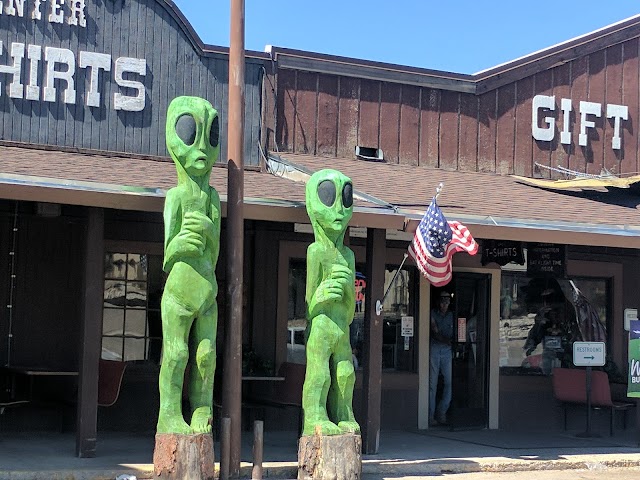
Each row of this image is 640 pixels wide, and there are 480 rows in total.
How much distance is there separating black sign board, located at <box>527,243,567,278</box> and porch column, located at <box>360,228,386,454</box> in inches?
130

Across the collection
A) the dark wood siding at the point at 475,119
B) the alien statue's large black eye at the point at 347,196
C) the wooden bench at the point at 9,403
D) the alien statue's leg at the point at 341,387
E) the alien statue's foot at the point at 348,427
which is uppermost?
the dark wood siding at the point at 475,119

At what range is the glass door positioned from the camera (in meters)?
14.2

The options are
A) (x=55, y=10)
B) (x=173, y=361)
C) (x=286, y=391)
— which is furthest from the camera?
(x=286, y=391)

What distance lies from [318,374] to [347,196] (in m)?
1.77

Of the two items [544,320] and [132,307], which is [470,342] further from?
Answer: [132,307]

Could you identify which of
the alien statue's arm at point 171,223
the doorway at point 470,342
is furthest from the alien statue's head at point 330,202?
the doorway at point 470,342

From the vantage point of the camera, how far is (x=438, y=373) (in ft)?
45.4

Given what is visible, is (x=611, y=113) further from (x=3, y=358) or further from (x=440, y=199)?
(x=3, y=358)

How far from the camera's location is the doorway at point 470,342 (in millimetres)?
14180

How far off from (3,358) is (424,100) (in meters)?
6.55

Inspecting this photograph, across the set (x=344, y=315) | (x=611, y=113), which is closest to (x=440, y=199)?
(x=344, y=315)

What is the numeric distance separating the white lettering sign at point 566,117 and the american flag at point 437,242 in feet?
16.9

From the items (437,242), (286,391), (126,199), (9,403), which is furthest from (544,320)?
(9,403)

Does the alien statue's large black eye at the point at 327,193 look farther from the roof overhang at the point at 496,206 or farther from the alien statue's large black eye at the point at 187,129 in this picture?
the alien statue's large black eye at the point at 187,129
